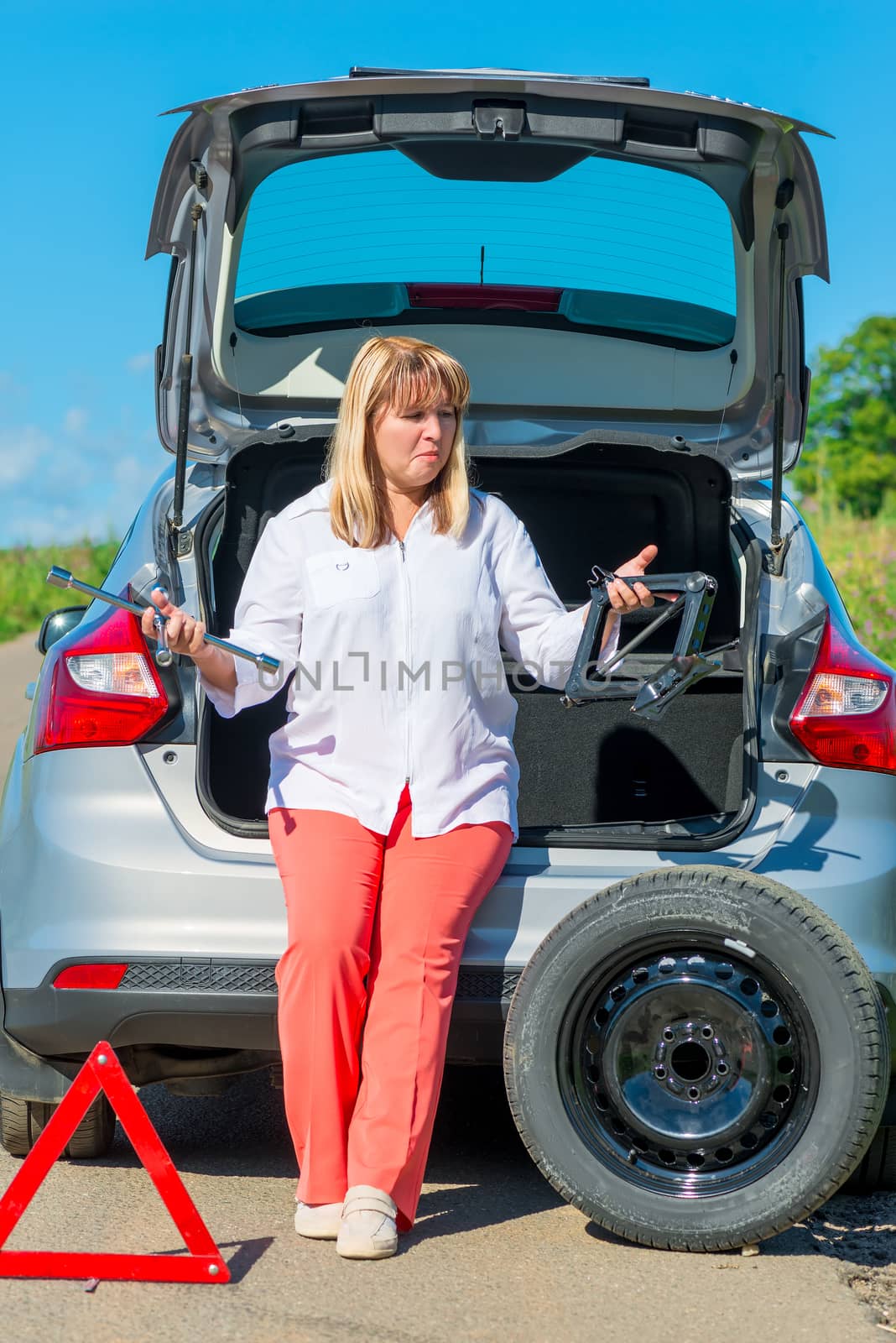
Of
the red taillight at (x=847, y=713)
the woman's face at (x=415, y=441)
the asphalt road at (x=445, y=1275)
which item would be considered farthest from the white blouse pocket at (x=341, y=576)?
the asphalt road at (x=445, y=1275)

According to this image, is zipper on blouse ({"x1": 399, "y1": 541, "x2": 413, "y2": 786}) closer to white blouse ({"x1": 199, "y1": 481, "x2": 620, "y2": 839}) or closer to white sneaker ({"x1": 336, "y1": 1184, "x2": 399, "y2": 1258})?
white blouse ({"x1": 199, "y1": 481, "x2": 620, "y2": 839})

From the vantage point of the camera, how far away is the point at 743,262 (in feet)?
13.7

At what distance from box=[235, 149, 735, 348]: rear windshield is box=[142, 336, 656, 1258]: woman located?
35.6 inches

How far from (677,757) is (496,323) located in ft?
4.66

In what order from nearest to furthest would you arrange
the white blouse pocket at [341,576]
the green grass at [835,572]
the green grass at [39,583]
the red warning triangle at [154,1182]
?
the red warning triangle at [154,1182] < the white blouse pocket at [341,576] < the green grass at [835,572] < the green grass at [39,583]

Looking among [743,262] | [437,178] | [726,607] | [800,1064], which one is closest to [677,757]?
[726,607]

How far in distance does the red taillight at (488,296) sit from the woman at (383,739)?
44.4 inches

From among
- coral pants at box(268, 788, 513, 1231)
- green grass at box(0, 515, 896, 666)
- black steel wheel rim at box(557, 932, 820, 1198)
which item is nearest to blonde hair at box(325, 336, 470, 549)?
coral pants at box(268, 788, 513, 1231)

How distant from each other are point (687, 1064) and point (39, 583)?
21.5m

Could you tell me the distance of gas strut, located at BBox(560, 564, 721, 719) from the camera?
3.19 meters

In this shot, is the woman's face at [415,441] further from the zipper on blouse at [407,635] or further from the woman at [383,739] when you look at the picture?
the zipper on blouse at [407,635]

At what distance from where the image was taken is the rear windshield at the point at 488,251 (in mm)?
4141

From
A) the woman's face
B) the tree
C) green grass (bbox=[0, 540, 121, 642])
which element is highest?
the tree

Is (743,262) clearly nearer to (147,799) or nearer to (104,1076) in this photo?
(147,799)
